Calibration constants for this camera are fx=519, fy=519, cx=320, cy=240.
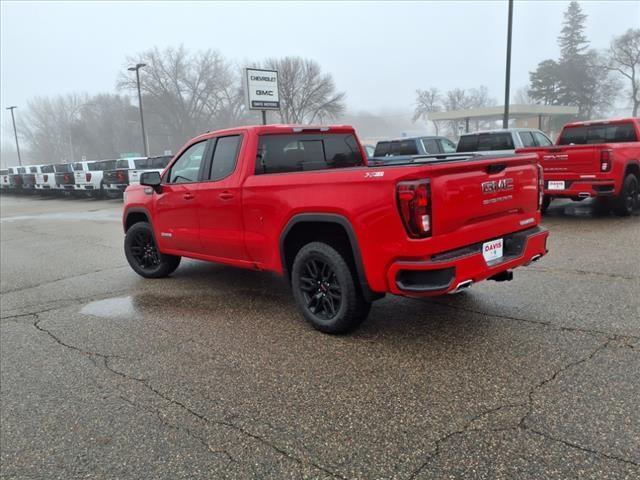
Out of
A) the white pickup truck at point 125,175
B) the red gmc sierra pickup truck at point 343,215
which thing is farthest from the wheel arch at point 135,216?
the white pickup truck at point 125,175

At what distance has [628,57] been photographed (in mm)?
57812

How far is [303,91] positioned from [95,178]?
32.1 m

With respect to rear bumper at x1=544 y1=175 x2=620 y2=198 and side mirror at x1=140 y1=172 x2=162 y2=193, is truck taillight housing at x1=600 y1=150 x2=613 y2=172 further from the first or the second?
side mirror at x1=140 y1=172 x2=162 y2=193

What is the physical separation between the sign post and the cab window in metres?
15.9

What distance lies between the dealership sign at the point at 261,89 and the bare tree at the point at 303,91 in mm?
28176

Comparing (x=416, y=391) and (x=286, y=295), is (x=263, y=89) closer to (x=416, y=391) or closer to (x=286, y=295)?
(x=286, y=295)

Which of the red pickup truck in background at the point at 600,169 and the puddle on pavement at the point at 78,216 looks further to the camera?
the puddle on pavement at the point at 78,216

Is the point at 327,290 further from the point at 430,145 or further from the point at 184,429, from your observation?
the point at 430,145

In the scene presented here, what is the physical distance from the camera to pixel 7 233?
1298 cm

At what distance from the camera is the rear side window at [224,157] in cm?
528

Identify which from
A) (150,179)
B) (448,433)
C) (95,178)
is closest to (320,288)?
(448,433)

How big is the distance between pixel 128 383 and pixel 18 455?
88cm

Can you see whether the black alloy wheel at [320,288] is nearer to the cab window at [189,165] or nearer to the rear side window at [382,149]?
the cab window at [189,165]

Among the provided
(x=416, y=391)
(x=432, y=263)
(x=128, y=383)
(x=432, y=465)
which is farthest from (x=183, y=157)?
(x=432, y=465)
